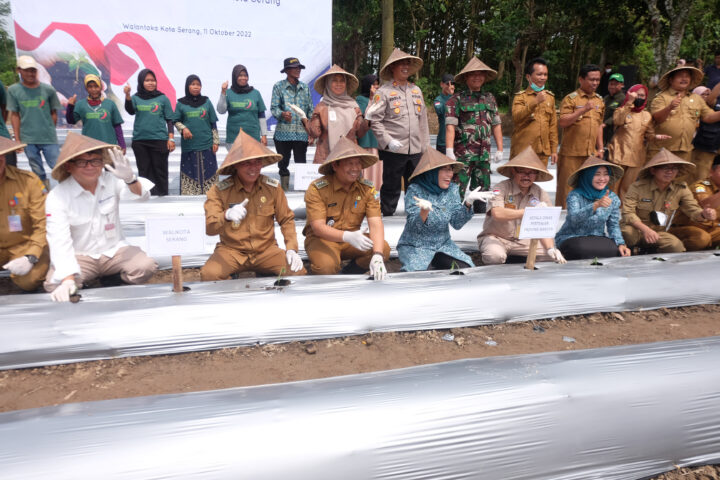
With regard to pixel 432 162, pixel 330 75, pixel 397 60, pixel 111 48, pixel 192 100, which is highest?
pixel 111 48

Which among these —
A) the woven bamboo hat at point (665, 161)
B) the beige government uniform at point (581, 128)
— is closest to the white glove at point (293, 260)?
the woven bamboo hat at point (665, 161)

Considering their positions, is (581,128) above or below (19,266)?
above

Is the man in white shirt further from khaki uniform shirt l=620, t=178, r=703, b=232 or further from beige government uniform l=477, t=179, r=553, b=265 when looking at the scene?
khaki uniform shirt l=620, t=178, r=703, b=232

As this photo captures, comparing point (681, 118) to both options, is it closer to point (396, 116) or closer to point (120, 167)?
point (396, 116)

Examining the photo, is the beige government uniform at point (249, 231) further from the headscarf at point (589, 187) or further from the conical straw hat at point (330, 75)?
the headscarf at point (589, 187)

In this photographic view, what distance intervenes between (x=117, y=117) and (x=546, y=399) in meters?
4.40

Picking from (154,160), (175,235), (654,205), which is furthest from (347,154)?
(154,160)

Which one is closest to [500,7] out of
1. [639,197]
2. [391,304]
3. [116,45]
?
[116,45]

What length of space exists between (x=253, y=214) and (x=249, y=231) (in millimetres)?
102

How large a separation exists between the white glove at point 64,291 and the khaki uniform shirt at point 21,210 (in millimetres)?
505

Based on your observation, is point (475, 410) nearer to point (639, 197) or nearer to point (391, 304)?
point (391, 304)

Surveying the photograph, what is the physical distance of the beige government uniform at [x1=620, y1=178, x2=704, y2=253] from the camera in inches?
133

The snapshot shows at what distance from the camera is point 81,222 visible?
2.52 meters

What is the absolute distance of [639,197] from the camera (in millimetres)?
3432
